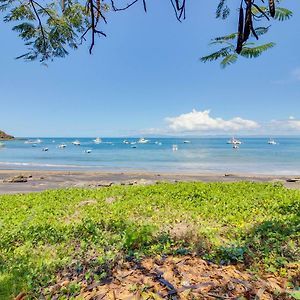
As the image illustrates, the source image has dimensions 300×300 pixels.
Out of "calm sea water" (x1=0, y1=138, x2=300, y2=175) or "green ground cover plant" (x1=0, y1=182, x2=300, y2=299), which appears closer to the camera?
"green ground cover plant" (x1=0, y1=182, x2=300, y2=299)

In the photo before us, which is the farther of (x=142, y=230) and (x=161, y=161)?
(x=161, y=161)

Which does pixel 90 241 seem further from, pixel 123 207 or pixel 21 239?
pixel 123 207

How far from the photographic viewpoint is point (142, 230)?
16.2 ft

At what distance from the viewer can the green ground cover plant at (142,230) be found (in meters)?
3.89

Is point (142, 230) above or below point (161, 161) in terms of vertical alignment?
above

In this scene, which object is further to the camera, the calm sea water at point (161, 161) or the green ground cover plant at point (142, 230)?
the calm sea water at point (161, 161)

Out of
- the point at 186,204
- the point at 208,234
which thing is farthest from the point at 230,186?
the point at 208,234

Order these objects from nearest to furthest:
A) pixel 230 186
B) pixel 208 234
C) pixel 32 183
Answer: pixel 208 234 < pixel 230 186 < pixel 32 183

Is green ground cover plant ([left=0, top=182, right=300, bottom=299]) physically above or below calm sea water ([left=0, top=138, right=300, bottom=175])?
above

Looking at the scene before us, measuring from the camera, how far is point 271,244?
4.34 meters

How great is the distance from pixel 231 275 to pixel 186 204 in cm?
504

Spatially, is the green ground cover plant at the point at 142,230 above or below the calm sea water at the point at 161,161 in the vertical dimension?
above

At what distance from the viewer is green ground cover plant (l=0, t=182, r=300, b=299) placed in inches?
153

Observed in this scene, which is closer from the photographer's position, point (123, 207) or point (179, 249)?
point (179, 249)
